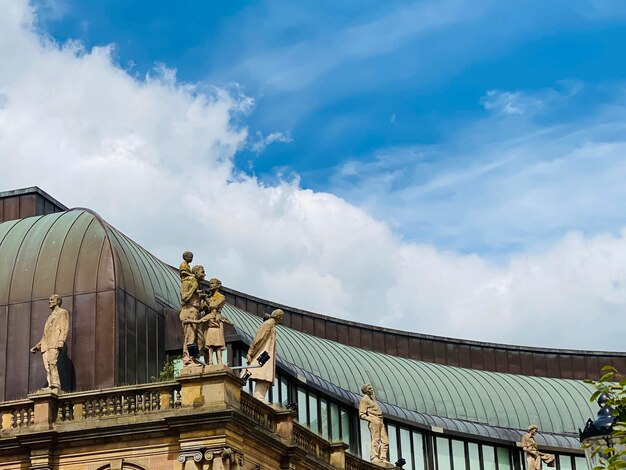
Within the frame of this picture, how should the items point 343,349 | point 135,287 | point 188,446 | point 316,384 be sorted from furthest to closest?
1. point 343,349
2. point 316,384
3. point 135,287
4. point 188,446

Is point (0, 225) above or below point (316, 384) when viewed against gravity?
above

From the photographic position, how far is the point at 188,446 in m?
41.0

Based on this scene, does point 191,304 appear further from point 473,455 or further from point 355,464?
point 473,455

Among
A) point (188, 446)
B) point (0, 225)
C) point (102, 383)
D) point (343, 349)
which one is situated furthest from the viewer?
point (343, 349)

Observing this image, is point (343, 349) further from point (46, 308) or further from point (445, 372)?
point (46, 308)

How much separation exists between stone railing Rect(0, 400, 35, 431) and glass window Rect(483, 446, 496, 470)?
32.6m

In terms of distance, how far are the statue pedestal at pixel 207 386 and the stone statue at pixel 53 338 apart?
502 centimetres

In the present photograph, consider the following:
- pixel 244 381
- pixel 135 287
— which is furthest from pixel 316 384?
pixel 244 381

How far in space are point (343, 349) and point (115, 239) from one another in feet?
79.4

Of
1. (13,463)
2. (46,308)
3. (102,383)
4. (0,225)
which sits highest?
(0,225)

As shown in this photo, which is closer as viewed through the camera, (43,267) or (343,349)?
(43,267)

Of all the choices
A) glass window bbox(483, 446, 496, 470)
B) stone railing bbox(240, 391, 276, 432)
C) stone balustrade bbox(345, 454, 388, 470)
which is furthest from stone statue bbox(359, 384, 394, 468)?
A: glass window bbox(483, 446, 496, 470)

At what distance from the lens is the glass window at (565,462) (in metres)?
71.5

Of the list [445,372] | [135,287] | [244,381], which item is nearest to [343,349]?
[445,372]
